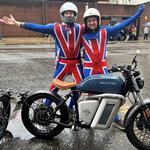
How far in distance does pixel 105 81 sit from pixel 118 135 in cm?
103

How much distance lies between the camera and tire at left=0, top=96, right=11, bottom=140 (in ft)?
15.5

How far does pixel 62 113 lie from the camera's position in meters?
4.74

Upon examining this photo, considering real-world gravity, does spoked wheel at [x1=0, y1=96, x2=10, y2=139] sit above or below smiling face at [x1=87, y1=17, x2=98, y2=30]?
below

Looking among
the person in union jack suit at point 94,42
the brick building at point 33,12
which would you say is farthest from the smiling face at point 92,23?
the brick building at point 33,12

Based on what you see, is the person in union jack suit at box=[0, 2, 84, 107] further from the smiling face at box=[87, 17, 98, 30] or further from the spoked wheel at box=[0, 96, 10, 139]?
the spoked wheel at box=[0, 96, 10, 139]

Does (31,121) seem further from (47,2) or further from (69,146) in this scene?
(47,2)

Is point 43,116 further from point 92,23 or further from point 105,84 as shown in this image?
point 92,23

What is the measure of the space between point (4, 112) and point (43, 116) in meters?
0.55

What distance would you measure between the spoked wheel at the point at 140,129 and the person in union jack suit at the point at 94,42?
0.47m

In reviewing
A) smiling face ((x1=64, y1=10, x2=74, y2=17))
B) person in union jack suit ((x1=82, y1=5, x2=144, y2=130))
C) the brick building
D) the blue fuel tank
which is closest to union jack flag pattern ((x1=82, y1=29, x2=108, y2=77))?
person in union jack suit ((x1=82, y1=5, x2=144, y2=130))

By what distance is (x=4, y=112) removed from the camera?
15.8 ft

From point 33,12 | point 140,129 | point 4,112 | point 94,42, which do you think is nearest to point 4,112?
point 4,112

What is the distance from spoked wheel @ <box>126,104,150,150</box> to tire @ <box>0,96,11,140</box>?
1674 millimetres

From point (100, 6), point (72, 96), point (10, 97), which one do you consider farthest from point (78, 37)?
point (100, 6)
